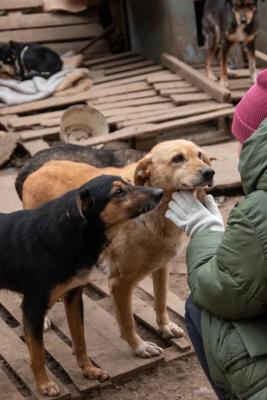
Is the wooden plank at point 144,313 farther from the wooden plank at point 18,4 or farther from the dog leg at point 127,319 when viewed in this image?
the wooden plank at point 18,4

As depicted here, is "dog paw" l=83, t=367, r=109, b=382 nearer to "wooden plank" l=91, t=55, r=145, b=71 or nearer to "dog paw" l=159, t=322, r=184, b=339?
Result: "dog paw" l=159, t=322, r=184, b=339

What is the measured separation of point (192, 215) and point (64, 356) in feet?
5.18

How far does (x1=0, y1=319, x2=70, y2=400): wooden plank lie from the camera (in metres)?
3.99

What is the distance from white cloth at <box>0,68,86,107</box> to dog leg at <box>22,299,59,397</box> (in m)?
5.93

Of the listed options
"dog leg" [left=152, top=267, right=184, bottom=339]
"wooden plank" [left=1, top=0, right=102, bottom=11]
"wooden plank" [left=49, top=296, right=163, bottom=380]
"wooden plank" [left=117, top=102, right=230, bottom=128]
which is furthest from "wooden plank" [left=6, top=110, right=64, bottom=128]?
"dog leg" [left=152, top=267, right=184, bottom=339]

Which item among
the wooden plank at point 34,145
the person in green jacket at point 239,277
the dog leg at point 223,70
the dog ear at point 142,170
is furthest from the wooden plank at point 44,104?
the person in green jacket at point 239,277

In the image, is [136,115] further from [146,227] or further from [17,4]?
[146,227]

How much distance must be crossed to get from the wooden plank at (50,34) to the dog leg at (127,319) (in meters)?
7.91

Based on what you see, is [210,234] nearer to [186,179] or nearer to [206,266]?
[206,266]

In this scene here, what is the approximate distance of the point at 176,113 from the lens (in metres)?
8.61

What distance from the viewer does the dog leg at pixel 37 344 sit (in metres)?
3.74

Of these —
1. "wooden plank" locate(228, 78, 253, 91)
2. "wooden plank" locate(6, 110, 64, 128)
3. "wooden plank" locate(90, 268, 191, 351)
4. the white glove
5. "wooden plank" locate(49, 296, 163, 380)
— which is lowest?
"wooden plank" locate(228, 78, 253, 91)

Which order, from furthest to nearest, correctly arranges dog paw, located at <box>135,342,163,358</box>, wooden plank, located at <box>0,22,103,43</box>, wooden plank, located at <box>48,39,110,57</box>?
wooden plank, located at <box>48,39,110,57</box> < wooden plank, located at <box>0,22,103,43</box> < dog paw, located at <box>135,342,163,358</box>

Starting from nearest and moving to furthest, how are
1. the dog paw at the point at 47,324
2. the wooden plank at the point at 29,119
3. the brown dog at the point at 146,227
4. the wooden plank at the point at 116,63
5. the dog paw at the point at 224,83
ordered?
the brown dog at the point at 146,227, the dog paw at the point at 47,324, the wooden plank at the point at 29,119, the dog paw at the point at 224,83, the wooden plank at the point at 116,63
